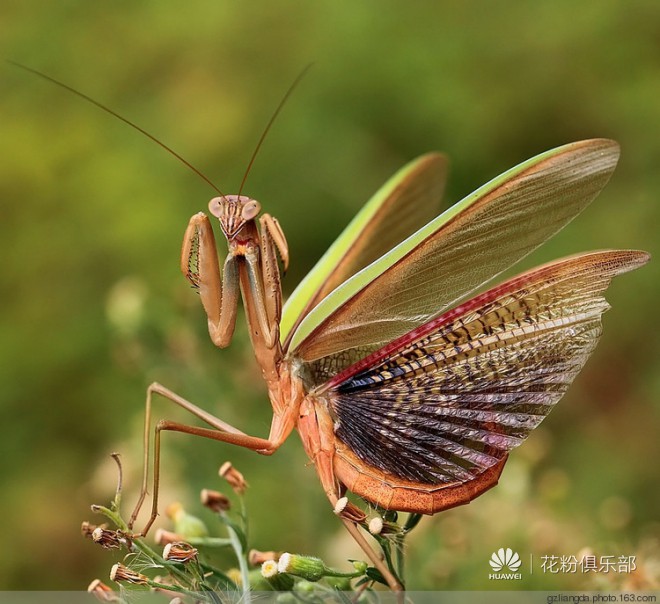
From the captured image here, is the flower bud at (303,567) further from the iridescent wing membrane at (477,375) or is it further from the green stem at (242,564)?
the iridescent wing membrane at (477,375)

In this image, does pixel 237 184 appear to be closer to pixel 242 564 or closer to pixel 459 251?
pixel 459 251

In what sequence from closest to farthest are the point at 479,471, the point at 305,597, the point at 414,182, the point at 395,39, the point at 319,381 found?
the point at 305,597
the point at 479,471
the point at 319,381
the point at 414,182
the point at 395,39

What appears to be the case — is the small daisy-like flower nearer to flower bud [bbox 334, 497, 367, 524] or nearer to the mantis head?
flower bud [bbox 334, 497, 367, 524]

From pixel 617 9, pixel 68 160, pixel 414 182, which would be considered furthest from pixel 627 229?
pixel 68 160

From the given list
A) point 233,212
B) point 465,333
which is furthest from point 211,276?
point 465,333

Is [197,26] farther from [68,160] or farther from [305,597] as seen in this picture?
[305,597]

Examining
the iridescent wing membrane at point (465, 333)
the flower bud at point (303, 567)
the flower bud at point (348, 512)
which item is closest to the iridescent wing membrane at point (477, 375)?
the iridescent wing membrane at point (465, 333)

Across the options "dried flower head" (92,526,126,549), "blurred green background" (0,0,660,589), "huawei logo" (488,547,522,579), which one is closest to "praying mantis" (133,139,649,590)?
"dried flower head" (92,526,126,549)
